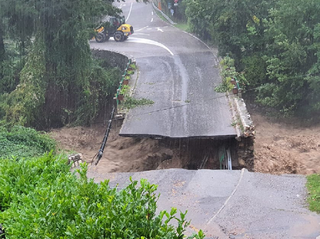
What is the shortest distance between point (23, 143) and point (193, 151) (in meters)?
6.09

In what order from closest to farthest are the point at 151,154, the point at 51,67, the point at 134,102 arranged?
the point at 151,154
the point at 134,102
the point at 51,67

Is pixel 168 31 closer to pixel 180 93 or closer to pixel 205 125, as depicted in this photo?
pixel 180 93

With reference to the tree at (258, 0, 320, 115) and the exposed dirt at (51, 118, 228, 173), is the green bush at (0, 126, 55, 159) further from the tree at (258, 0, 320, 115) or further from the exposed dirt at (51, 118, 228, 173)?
the tree at (258, 0, 320, 115)

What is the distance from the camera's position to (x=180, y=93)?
56.7 ft

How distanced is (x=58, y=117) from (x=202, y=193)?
13.7 metres

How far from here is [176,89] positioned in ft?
58.6

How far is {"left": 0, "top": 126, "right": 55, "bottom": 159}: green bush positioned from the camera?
41.9 ft

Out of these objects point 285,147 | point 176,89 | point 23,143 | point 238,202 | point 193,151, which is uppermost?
point 176,89

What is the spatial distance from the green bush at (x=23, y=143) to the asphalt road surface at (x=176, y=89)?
3.07 metres

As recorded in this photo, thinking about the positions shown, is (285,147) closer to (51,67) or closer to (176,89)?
(176,89)

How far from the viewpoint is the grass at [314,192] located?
8.34 metres

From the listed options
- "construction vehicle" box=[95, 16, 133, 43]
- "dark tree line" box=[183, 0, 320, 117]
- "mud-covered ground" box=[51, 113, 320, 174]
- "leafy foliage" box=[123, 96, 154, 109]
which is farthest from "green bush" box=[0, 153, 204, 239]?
"construction vehicle" box=[95, 16, 133, 43]

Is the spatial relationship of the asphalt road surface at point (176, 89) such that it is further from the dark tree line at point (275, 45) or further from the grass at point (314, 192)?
the grass at point (314, 192)

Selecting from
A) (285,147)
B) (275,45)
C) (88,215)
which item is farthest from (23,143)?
(275,45)
